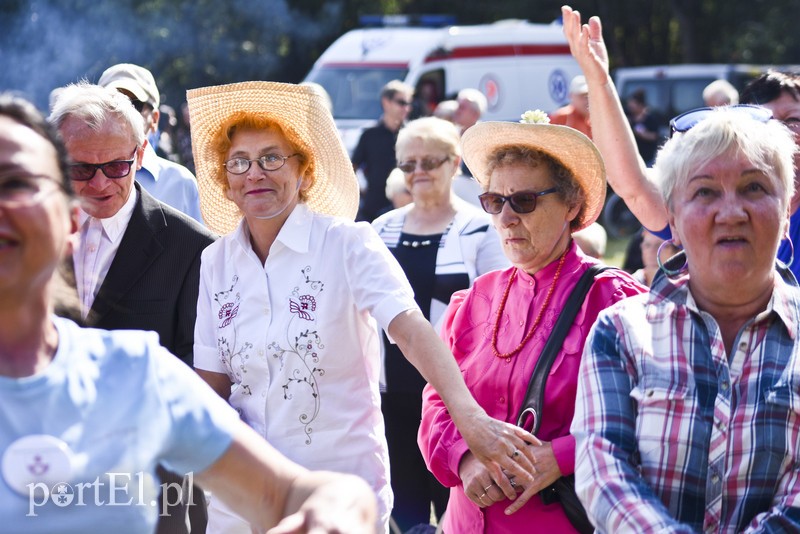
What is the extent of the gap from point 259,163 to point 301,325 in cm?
65

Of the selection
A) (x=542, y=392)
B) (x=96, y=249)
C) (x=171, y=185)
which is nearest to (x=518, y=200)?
(x=542, y=392)

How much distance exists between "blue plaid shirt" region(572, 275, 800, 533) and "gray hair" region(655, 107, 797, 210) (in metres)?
0.29

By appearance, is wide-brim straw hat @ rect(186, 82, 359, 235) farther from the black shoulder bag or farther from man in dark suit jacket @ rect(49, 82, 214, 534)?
the black shoulder bag

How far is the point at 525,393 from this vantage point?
3.46 meters

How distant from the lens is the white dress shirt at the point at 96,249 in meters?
4.22

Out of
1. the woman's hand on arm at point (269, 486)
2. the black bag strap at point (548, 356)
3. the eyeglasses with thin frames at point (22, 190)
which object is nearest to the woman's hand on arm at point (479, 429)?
the black bag strap at point (548, 356)

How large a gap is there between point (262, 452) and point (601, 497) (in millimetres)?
904

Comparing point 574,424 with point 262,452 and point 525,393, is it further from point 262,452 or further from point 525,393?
point 262,452

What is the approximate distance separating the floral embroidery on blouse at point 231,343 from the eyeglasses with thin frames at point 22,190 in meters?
1.69

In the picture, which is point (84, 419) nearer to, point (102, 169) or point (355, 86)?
point (102, 169)

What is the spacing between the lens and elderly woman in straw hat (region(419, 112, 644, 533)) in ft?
11.2

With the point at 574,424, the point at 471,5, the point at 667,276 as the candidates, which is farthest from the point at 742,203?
the point at 471,5

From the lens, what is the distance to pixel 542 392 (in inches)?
134

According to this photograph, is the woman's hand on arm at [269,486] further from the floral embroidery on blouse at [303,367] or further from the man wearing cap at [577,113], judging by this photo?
the man wearing cap at [577,113]
